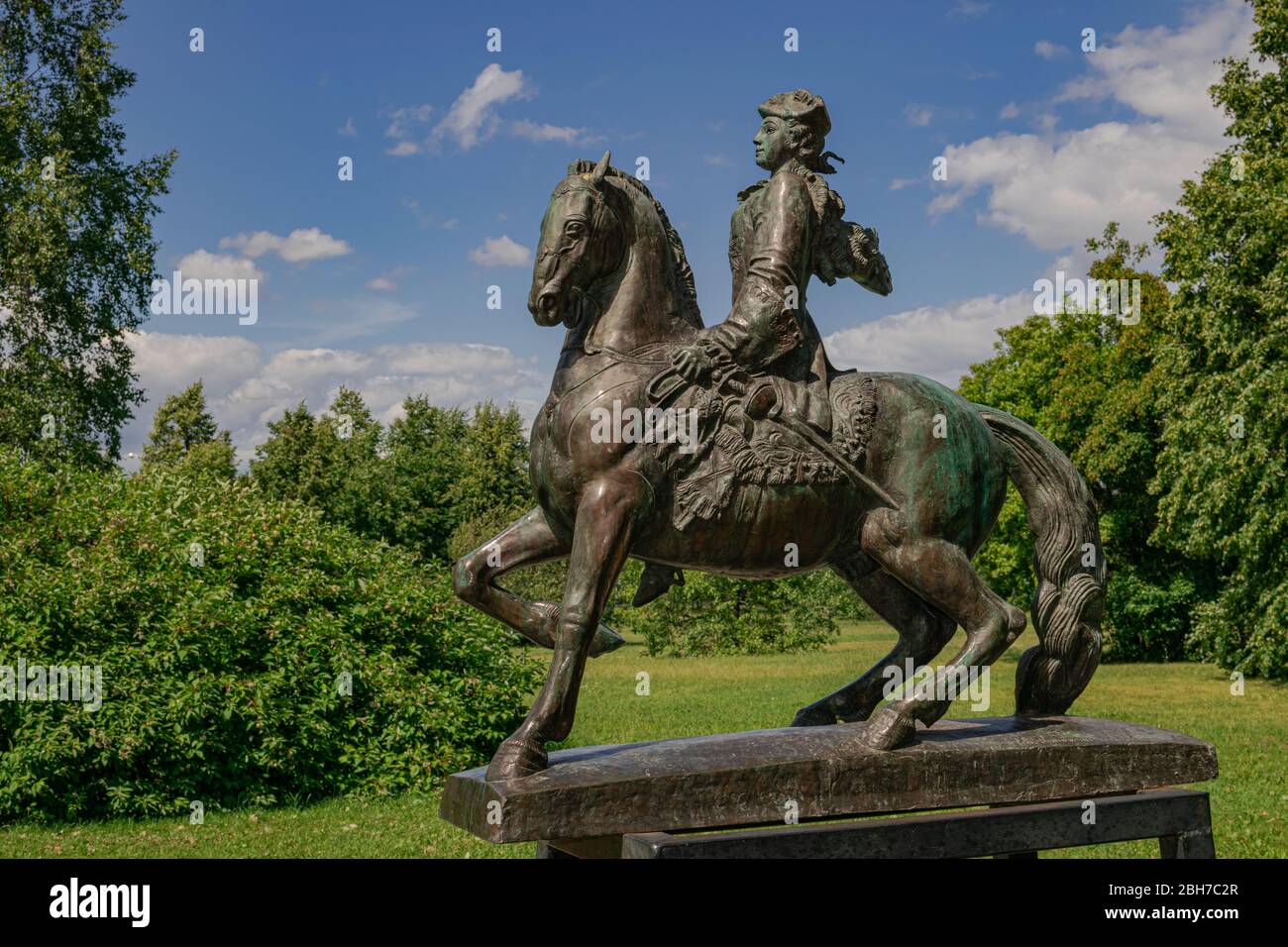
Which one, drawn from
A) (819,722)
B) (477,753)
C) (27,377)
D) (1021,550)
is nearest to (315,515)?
(477,753)

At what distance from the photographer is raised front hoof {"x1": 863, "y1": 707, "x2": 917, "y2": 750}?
4.38 metres

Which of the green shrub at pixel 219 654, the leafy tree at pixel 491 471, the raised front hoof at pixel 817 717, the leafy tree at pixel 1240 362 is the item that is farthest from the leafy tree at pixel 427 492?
the raised front hoof at pixel 817 717

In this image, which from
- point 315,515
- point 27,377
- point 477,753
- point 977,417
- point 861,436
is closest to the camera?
point 861,436

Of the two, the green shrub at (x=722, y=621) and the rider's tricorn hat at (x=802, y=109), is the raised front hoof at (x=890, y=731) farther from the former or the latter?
the green shrub at (x=722, y=621)

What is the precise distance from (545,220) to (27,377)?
19.2 m

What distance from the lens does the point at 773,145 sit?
191 inches

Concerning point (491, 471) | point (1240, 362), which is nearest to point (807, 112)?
point (1240, 362)

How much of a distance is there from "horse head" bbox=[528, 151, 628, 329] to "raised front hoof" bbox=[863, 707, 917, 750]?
6.53 feet

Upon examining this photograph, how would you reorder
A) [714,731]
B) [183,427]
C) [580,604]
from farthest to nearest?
[183,427] → [714,731] → [580,604]

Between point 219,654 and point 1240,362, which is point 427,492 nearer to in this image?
point 1240,362

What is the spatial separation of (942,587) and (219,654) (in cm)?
680

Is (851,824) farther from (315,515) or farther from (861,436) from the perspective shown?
(315,515)

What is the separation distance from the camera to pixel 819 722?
514 cm

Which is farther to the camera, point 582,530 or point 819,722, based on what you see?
point 819,722
